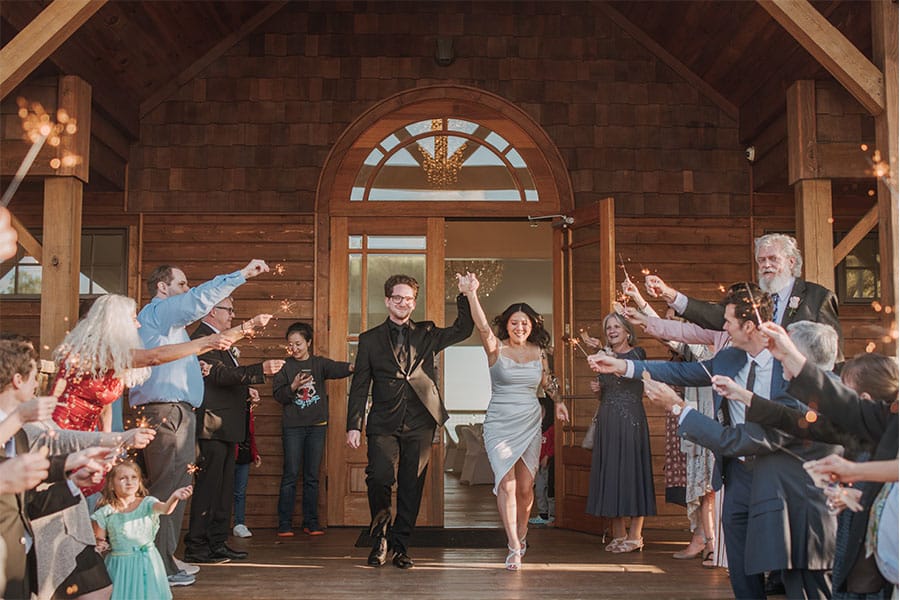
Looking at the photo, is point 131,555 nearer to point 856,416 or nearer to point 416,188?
point 856,416

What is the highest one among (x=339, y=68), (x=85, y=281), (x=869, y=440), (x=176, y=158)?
(x=339, y=68)

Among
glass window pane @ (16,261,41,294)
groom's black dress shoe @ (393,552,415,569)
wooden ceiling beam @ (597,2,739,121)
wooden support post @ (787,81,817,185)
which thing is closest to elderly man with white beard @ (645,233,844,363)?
wooden support post @ (787,81,817,185)

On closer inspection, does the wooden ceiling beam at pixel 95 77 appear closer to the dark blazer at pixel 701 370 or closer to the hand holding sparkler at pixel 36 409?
the hand holding sparkler at pixel 36 409

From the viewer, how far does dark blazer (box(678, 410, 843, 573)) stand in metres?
3.46

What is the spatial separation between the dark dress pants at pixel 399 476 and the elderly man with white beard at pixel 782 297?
68.3 inches

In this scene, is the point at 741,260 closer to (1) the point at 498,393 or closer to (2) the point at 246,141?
(1) the point at 498,393

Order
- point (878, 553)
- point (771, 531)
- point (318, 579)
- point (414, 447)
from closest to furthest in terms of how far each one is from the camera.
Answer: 1. point (878, 553)
2. point (771, 531)
3. point (318, 579)
4. point (414, 447)

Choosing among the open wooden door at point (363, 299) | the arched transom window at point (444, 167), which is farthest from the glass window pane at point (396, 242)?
the arched transom window at point (444, 167)

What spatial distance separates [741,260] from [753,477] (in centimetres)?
411

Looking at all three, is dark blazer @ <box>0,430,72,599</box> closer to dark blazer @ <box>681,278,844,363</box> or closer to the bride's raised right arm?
the bride's raised right arm

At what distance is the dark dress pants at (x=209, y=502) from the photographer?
5582 millimetres

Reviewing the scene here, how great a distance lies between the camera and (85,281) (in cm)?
737

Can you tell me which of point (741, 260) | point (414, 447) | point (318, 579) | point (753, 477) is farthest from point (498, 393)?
point (741, 260)

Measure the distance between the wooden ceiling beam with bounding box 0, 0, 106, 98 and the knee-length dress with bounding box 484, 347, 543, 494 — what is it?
2.80 metres
